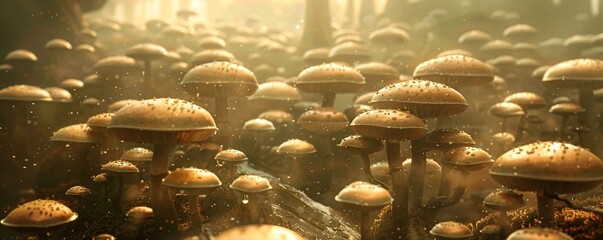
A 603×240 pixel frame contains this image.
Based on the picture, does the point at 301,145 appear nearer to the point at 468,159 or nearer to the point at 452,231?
the point at 468,159

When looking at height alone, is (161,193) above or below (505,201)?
below

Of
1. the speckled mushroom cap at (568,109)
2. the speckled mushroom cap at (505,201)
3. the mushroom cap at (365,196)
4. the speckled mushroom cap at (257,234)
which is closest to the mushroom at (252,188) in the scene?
the speckled mushroom cap at (257,234)

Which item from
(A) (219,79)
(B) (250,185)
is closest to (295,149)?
(A) (219,79)

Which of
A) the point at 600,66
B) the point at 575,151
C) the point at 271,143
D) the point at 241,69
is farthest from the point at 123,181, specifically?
the point at 600,66

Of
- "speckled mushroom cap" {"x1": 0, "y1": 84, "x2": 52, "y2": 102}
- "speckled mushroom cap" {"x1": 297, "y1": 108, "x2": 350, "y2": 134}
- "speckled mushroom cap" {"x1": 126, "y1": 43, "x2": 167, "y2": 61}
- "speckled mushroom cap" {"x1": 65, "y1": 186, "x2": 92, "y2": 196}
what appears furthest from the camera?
"speckled mushroom cap" {"x1": 126, "y1": 43, "x2": 167, "y2": 61}

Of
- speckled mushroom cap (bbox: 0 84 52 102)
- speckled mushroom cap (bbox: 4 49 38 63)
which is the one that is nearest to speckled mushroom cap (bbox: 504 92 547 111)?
speckled mushroom cap (bbox: 0 84 52 102)

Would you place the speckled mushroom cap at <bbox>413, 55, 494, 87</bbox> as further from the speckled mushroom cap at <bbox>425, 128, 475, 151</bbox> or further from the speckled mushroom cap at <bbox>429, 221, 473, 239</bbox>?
the speckled mushroom cap at <bbox>429, 221, 473, 239</bbox>
